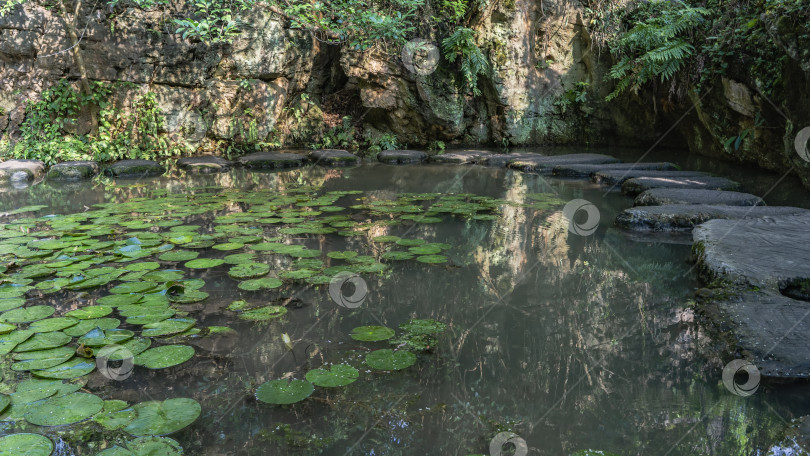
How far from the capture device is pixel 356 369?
6.41ft

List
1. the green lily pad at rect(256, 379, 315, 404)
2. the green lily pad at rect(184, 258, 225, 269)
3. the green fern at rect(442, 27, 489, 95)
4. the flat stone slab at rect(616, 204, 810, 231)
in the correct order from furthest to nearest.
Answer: the green fern at rect(442, 27, 489, 95) < the flat stone slab at rect(616, 204, 810, 231) < the green lily pad at rect(184, 258, 225, 269) < the green lily pad at rect(256, 379, 315, 404)

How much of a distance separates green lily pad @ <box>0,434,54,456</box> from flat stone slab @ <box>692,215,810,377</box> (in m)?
2.21

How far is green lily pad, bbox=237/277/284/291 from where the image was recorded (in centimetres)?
271

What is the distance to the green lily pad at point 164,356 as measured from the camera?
6.46 feet

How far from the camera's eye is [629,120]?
8.90 m

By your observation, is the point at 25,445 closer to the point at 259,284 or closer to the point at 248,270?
the point at 259,284

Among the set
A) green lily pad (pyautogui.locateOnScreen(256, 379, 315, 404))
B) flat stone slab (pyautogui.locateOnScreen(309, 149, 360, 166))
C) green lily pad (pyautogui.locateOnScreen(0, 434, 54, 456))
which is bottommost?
green lily pad (pyautogui.locateOnScreen(256, 379, 315, 404))

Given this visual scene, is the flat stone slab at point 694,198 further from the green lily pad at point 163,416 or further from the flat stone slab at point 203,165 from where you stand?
the flat stone slab at point 203,165

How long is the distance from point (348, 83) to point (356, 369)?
7.94 metres

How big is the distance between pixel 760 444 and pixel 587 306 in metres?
1.06

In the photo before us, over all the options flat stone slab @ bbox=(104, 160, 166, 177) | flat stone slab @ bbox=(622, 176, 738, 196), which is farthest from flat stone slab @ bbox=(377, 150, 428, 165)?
flat stone slab @ bbox=(622, 176, 738, 196)

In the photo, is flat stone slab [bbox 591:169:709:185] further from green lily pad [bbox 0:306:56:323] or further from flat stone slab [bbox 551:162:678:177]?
green lily pad [bbox 0:306:56:323]

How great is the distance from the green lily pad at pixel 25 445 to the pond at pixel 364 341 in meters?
0.05

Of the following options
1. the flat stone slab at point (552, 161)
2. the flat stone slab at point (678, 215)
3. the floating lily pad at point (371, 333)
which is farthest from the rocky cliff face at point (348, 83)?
the floating lily pad at point (371, 333)
